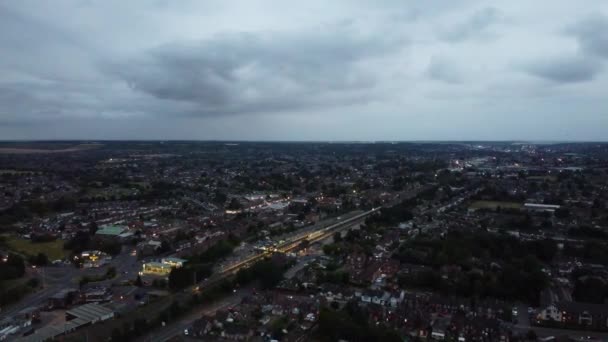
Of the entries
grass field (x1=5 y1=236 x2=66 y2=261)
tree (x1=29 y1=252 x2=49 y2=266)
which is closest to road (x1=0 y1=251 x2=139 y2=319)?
tree (x1=29 y1=252 x2=49 y2=266)

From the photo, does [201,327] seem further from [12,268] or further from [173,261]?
[12,268]

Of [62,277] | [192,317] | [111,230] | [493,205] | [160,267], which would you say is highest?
[493,205]

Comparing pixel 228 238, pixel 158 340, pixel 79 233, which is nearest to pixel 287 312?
pixel 158 340

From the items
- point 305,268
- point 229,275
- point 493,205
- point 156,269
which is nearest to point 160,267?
point 156,269

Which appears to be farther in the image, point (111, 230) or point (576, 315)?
point (111, 230)

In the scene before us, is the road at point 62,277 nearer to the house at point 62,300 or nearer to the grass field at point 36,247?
the house at point 62,300

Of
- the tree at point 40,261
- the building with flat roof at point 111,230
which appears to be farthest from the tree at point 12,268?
the building with flat roof at point 111,230
